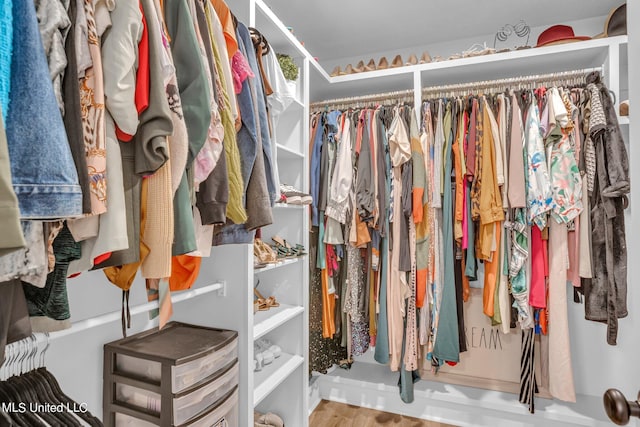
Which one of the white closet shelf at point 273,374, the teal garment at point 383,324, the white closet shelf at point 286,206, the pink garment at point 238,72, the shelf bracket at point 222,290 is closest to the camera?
the pink garment at point 238,72

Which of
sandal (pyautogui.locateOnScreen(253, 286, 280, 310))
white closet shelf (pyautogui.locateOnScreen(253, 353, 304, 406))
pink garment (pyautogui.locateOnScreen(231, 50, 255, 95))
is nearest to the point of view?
pink garment (pyautogui.locateOnScreen(231, 50, 255, 95))

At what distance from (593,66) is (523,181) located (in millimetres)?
960

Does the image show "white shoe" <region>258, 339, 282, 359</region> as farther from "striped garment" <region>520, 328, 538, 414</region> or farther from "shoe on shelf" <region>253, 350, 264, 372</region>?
"striped garment" <region>520, 328, 538, 414</region>

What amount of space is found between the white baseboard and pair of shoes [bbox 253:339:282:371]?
67 centimetres

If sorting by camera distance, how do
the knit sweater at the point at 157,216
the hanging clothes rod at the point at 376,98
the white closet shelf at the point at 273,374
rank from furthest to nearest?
the hanging clothes rod at the point at 376,98, the white closet shelf at the point at 273,374, the knit sweater at the point at 157,216

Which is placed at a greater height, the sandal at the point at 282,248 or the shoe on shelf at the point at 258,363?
the sandal at the point at 282,248

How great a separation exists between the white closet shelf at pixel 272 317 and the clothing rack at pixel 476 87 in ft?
4.34

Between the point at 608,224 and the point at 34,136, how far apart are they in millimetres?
2187

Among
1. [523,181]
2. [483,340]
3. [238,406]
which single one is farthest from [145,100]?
[483,340]

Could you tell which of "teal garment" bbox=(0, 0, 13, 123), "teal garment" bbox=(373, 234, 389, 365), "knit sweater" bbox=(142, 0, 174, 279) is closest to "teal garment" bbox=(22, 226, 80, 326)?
"knit sweater" bbox=(142, 0, 174, 279)

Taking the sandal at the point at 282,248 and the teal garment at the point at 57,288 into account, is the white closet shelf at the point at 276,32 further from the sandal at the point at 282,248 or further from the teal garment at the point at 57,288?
the teal garment at the point at 57,288

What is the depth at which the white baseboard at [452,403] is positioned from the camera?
1.94 meters

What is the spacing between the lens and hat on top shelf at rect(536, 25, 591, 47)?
192cm

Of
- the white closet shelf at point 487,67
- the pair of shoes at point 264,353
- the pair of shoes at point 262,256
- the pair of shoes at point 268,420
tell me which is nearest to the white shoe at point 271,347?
the pair of shoes at point 264,353
